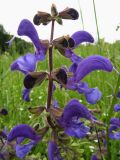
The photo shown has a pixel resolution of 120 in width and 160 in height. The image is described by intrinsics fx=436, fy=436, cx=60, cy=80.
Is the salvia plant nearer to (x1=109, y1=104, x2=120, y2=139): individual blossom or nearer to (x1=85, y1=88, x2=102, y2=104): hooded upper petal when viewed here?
(x1=85, y1=88, x2=102, y2=104): hooded upper petal

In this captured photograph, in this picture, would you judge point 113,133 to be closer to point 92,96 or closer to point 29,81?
point 92,96

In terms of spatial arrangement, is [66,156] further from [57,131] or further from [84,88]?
[84,88]

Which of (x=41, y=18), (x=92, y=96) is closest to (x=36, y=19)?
(x=41, y=18)

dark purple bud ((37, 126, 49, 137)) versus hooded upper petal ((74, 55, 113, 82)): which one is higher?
hooded upper petal ((74, 55, 113, 82))

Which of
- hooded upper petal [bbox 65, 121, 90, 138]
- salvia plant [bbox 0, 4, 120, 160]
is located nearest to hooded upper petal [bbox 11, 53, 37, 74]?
salvia plant [bbox 0, 4, 120, 160]

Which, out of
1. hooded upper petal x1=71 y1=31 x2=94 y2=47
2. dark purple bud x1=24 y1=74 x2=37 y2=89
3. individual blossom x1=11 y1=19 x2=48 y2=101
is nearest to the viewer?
dark purple bud x1=24 y1=74 x2=37 y2=89

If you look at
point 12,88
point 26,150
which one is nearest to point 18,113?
point 12,88
